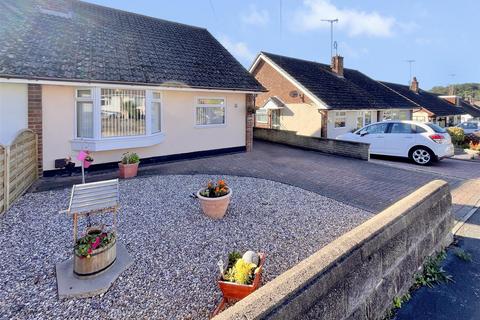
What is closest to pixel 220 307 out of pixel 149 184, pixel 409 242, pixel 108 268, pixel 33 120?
pixel 108 268

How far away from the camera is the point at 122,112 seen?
9.65m

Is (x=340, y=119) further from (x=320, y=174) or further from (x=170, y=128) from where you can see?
(x=170, y=128)

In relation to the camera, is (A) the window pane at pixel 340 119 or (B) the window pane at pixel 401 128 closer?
(B) the window pane at pixel 401 128

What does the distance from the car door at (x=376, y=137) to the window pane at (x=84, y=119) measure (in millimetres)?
11291

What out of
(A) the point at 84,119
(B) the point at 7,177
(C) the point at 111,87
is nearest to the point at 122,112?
(C) the point at 111,87

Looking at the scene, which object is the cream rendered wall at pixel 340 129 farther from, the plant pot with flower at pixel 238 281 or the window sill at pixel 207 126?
the plant pot with flower at pixel 238 281

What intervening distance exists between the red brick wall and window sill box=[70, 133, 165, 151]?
11.4 meters

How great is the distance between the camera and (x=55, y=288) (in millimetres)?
3498

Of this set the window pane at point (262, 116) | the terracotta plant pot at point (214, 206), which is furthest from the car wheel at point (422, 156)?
the window pane at point (262, 116)

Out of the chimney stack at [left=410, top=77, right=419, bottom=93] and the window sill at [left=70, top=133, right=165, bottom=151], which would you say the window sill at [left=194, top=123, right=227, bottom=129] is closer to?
the window sill at [left=70, top=133, right=165, bottom=151]

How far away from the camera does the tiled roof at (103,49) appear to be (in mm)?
8422

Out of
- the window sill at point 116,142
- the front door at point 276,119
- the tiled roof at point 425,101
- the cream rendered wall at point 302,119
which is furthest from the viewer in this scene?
the tiled roof at point 425,101

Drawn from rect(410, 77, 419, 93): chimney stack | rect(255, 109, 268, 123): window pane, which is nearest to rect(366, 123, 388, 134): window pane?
rect(255, 109, 268, 123): window pane

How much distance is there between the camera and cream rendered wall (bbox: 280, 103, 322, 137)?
62.5ft
